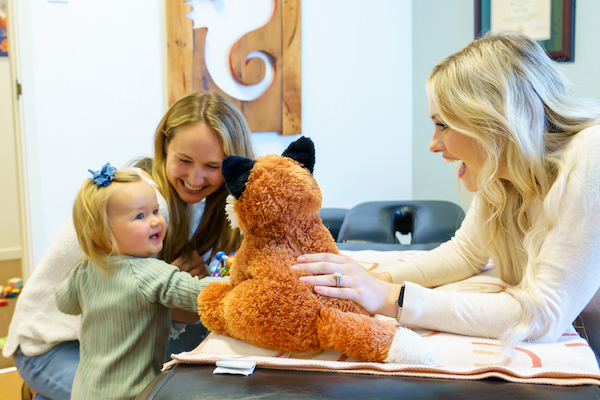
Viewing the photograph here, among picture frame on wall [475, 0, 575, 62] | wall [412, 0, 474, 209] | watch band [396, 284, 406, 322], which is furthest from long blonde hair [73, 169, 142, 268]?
wall [412, 0, 474, 209]

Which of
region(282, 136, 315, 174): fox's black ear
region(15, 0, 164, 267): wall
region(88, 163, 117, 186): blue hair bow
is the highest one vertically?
region(15, 0, 164, 267): wall

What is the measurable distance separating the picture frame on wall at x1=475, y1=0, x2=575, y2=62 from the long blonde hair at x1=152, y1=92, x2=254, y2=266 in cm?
133

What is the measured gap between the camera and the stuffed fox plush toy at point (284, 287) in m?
0.73

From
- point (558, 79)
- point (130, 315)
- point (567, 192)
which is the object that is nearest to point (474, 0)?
point (558, 79)

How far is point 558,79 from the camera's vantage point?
926 millimetres

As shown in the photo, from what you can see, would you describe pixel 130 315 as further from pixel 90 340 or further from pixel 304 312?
pixel 304 312

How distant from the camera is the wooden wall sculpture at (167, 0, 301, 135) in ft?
8.39

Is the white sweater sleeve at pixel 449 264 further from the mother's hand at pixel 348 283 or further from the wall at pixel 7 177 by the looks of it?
the wall at pixel 7 177

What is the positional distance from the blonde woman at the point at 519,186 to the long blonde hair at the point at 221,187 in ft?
1.88

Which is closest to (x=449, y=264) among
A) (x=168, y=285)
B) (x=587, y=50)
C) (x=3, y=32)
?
(x=168, y=285)

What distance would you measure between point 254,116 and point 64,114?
997 mm

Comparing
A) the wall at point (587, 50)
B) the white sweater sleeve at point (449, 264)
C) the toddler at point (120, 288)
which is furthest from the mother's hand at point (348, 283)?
the wall at point (587, 50)

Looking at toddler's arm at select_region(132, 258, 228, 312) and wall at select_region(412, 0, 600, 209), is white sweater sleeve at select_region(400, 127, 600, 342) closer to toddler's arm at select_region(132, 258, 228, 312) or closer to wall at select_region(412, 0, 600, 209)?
toddler's arm at select_region(132, 258, 228, 312)

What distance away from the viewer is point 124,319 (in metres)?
1.08
